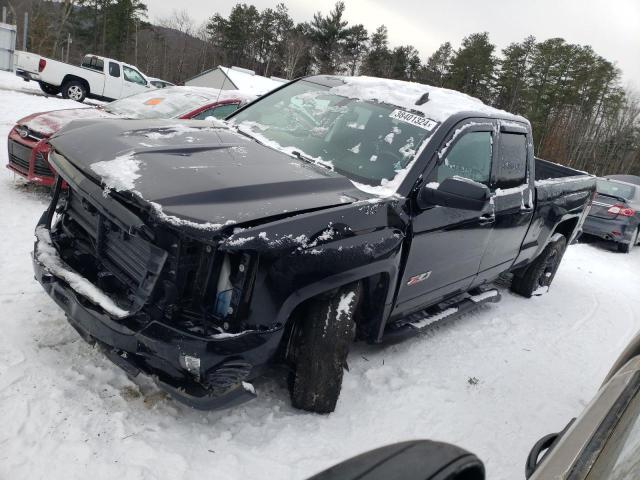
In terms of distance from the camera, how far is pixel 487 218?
3.94 meters

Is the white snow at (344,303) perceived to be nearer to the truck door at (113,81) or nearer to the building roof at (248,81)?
the building roof at (248,81)

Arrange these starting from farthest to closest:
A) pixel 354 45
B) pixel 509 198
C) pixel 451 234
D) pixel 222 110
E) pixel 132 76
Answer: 1. pixel 354 45
2. pixel 132 76
3. pixel 222 110
4. pixel 509 198
5. pixel 451 234

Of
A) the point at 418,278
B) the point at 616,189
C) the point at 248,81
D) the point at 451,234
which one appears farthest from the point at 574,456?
the point at 248,81

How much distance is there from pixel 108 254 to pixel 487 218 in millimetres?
2824

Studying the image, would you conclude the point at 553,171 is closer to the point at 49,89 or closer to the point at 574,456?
the point at 574,456

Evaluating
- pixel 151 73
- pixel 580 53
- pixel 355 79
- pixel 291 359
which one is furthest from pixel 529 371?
pixel 151 73

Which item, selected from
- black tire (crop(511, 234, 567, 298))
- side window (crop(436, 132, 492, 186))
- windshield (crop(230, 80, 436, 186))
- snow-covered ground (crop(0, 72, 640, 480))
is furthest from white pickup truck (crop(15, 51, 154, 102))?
A: side window (crop(436, 132, 492, 186))

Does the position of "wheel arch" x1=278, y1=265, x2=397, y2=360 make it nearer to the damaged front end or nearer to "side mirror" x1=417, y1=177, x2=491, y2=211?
the damaged front end

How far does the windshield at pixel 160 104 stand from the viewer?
6.26m

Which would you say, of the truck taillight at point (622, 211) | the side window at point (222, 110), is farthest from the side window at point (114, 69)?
the truck taillight at point (622, 211)

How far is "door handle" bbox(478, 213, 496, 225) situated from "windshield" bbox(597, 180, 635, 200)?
8.22 m

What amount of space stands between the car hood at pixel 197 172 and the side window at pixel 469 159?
0.83 meters

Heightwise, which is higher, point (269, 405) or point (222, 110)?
point (222, 110)

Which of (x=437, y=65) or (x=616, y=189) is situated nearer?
(x=616, y=189)
